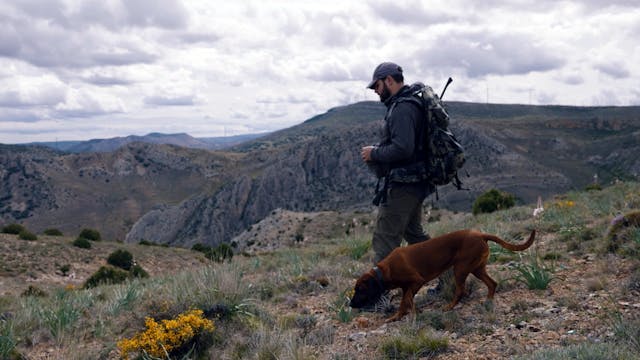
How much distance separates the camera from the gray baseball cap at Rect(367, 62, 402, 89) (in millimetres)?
4957

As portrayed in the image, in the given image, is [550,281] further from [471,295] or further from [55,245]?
[55,245]

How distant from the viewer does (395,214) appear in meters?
5.04

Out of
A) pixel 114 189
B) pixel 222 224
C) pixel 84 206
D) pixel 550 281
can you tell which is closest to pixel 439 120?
pixel 550 281

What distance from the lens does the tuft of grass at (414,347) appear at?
152 inches

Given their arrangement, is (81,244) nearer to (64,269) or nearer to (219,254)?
(64,269)

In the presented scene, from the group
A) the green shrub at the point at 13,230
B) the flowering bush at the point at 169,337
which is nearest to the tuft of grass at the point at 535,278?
the flowering bush at the point at 169,337

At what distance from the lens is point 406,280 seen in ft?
15.3

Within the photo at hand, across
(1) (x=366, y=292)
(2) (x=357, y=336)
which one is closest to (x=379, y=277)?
(1) (x=366, y=292)

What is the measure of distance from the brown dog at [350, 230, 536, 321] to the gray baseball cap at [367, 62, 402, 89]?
63.0 inches

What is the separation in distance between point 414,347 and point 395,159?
167cm

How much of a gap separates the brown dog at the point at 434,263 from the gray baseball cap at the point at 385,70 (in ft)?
5.25

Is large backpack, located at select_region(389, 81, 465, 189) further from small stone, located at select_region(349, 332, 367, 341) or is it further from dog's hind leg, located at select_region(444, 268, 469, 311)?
small stone, located at select_region(349, 332, 367, 341)

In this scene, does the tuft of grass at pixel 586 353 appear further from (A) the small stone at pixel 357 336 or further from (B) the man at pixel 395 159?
(B) the man at pixel 395 159

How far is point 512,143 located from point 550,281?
243 ft
